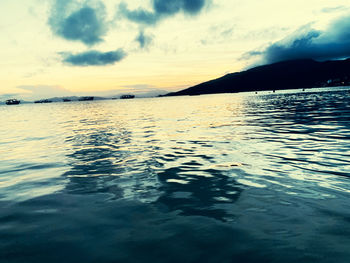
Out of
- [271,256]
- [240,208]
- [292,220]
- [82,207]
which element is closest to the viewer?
[271,256]

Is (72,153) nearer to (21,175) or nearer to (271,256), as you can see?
(21,175)

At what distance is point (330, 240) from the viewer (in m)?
4.78

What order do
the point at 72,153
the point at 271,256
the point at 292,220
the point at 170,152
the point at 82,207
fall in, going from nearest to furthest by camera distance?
the point at 271,256 → the point at 292,220 → the point at 82,207 → the point at 170,152 → the point at 72,153

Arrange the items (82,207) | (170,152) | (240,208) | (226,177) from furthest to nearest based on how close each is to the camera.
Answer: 1. (170,152)
2. (226,177)
3. (82,207)
4. (240,208)

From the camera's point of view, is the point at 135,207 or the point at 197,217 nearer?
the point at 197,217

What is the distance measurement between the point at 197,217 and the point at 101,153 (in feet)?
30.8

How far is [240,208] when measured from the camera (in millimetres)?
6398

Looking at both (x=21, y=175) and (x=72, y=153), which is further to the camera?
(x=72, y=153)

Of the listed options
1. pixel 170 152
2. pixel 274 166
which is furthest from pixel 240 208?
pixel 170 152

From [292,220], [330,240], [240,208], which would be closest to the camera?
[330,240]

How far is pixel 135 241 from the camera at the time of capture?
16.5 ft

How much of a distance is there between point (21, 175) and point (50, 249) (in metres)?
7.00

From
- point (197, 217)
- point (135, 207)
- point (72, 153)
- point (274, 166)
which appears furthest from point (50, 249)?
point (72, 153)

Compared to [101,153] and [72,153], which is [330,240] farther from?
[72,153]
